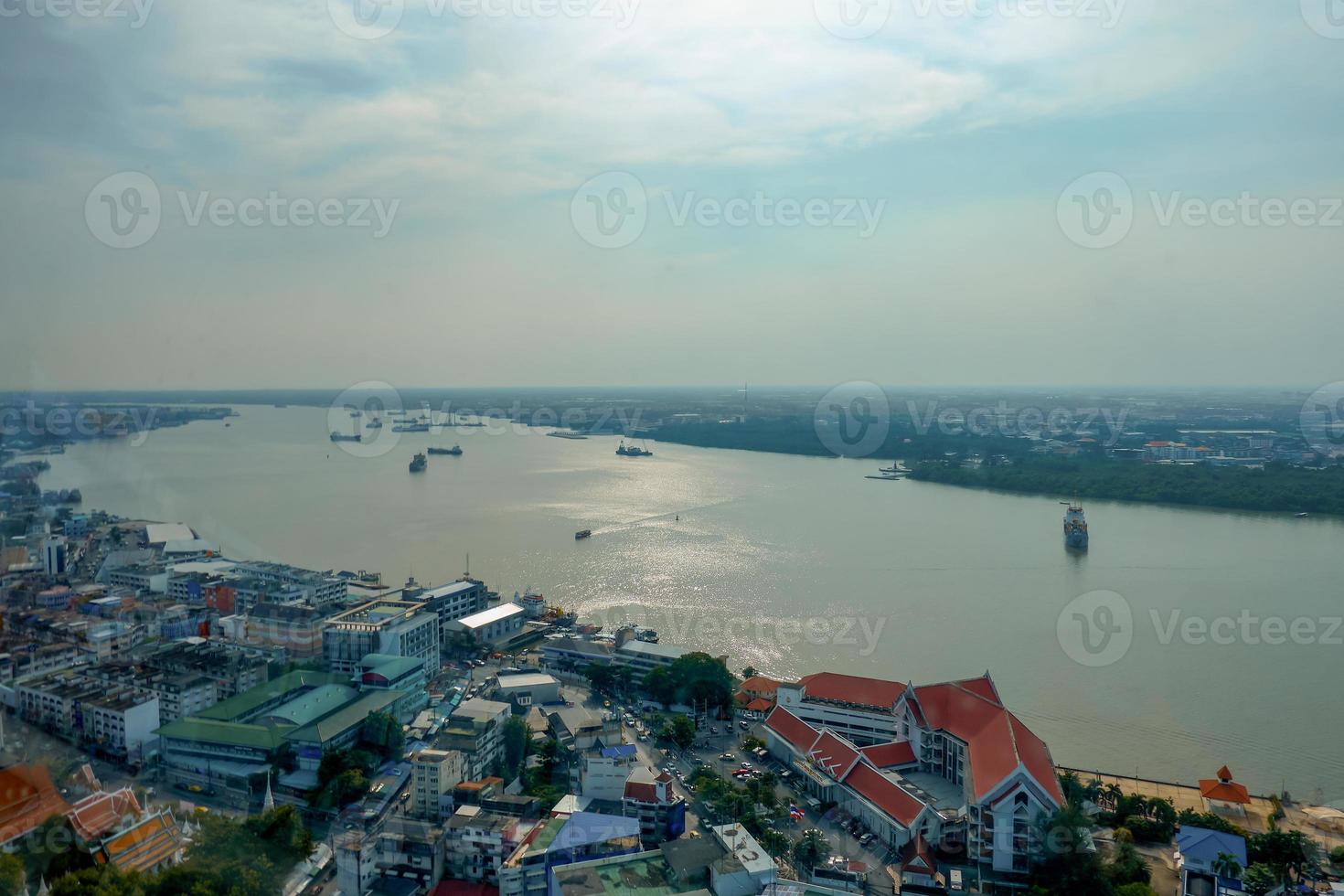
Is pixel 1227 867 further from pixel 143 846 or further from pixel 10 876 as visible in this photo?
pixel 10 876

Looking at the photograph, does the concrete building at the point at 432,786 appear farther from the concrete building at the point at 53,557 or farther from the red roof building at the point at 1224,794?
the concrete building at the point at 53,557

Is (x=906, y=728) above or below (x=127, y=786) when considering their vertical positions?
above

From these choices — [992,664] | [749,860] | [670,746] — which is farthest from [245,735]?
[992,664]

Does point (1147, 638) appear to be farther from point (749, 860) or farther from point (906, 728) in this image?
point (749, 860)
